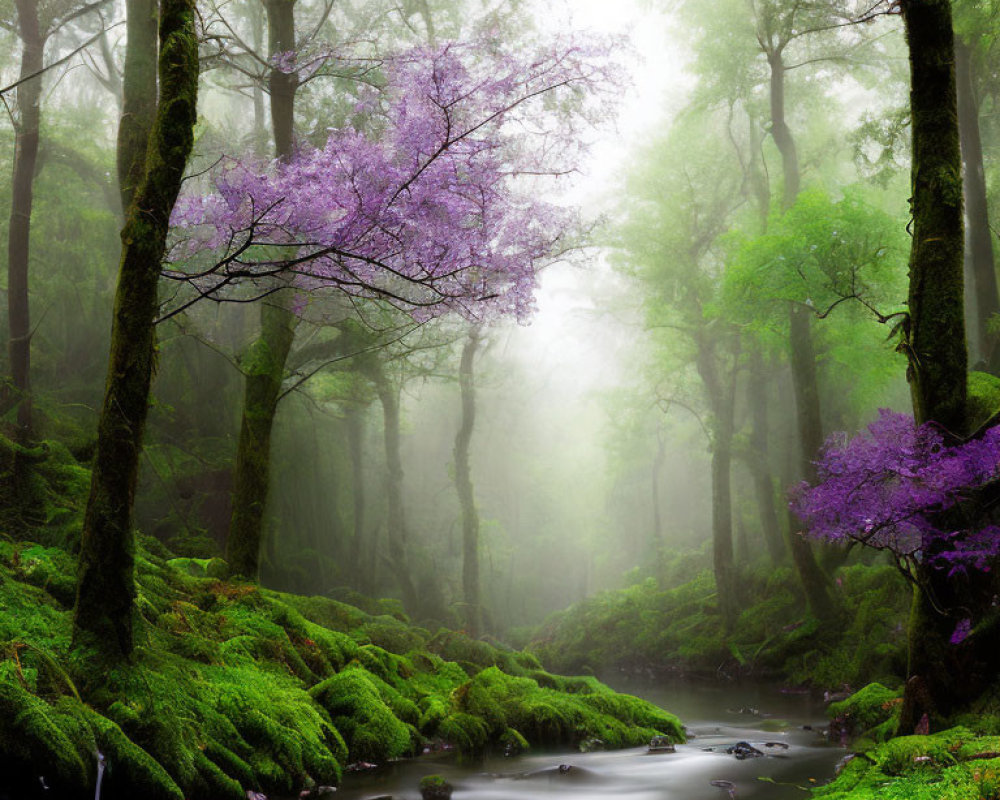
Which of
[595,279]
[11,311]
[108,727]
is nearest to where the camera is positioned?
[108,727]

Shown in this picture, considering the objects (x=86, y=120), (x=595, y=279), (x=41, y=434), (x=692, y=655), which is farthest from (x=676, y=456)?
(x=41, y=434)

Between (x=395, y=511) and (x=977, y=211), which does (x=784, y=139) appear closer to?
(x=977, y=211)

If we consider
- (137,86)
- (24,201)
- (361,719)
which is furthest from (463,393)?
(361,719)

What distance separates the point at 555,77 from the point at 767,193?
1207 cm

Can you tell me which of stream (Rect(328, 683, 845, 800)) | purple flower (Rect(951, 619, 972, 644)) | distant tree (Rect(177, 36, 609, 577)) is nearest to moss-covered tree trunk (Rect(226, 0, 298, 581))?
distant tree (Rect(177, 36, 609, 577))

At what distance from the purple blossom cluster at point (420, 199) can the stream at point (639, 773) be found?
3.37 m

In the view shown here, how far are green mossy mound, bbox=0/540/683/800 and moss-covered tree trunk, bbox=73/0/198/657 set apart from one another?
28 centimetres

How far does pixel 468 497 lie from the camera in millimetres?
18828

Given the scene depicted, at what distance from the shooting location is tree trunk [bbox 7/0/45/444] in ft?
28.2

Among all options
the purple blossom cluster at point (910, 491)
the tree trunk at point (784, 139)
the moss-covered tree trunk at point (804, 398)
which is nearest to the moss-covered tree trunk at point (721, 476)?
the moss-covered tree trunk at point (804, 398)

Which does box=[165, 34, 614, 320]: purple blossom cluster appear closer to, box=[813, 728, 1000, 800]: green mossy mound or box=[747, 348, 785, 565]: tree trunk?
box=[813, 728, 1000, 800]: green mossy mound

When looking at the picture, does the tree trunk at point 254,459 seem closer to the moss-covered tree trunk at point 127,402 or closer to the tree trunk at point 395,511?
the moss-covered tree trunk at point 127,402

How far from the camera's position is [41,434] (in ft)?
29.6

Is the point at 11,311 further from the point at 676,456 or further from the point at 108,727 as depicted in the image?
the point at 676,456
